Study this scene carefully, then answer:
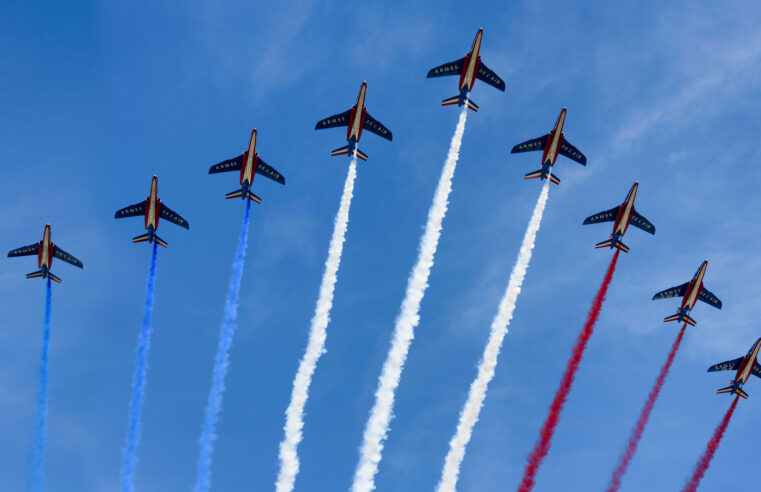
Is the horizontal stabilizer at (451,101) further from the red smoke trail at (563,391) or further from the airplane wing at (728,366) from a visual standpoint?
the airplane wing at (728,366)

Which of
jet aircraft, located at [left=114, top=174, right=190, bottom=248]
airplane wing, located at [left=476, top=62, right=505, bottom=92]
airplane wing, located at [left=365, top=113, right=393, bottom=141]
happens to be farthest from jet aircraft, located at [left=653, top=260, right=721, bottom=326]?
jet aircraft, located at [left=114, top=174, right=190, bottom=248]

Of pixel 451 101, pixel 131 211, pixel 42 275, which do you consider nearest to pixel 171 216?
pixel 131 211

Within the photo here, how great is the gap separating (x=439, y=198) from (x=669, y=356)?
28557 mm

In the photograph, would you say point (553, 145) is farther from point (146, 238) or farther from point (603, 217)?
point (146, 238)

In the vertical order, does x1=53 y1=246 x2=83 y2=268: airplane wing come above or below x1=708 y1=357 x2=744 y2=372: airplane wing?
below

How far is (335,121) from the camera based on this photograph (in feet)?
279

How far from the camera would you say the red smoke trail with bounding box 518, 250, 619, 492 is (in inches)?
2746

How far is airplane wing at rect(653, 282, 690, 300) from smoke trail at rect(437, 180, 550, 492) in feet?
57.6

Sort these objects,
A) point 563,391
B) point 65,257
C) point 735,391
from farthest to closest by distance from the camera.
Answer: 1. point 65,257
2. point 735,391
3. point 563,391

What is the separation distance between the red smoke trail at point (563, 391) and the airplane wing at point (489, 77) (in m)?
21.9

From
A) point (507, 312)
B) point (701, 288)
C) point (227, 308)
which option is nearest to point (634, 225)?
point (701, 288)

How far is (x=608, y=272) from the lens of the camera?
79.4 meters

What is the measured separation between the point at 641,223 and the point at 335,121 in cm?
3540

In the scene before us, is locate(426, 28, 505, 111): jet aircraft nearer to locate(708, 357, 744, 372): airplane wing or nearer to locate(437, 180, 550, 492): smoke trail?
locate(437, 180, 550, 492): smoke trail
